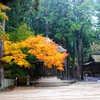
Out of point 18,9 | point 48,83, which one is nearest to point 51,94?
point 48,83

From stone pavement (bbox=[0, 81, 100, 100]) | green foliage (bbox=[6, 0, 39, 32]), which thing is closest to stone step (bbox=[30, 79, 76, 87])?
stone pavement (bbox=[0, 81, 100, 100])

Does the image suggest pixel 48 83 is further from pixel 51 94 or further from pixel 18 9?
pixel 18 9

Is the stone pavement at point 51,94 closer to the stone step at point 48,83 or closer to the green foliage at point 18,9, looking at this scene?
the stone step at point 48,83

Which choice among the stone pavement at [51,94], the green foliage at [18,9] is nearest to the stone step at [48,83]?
the stone pavement at [51,94]

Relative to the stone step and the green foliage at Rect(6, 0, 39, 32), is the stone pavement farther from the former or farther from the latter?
the green foliage at Rect(6, 0, 39, 32)

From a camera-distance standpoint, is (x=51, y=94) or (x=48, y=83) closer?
(x=51, y=94)

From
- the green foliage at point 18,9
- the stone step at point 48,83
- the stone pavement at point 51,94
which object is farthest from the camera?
the stone step at point 48,83

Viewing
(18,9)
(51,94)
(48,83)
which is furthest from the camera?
(48,83)

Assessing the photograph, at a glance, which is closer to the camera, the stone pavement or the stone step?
the stone pavement

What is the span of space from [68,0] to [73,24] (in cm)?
818

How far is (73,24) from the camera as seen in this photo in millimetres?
30016

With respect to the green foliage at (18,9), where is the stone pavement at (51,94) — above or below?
below

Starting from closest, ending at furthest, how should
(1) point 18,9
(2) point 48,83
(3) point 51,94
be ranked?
(3) point 51,94, (1) point 18,9, (2) point 48,83

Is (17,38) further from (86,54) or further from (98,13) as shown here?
(86,54)
